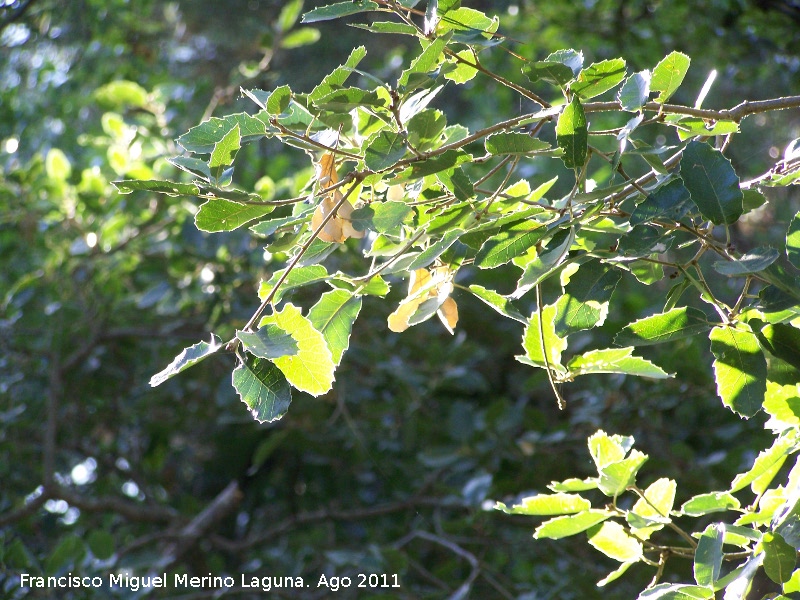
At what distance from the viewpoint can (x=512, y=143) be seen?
69 cm

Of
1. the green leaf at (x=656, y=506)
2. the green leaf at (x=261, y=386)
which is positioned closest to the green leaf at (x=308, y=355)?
the green leaf at (x=261, y=386)

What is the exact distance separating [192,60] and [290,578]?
128 inches

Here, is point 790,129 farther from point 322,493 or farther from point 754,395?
point 754,395

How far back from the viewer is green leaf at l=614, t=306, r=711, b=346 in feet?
2.31

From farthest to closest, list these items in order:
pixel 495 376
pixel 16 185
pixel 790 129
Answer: pixel 790 129
pixel 495 376
pixel 16 185

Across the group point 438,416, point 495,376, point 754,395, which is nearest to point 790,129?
point 495,376

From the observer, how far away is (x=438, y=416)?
96.8 inches

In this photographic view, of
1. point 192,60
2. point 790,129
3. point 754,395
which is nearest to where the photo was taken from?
point 754,395

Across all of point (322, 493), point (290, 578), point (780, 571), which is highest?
point (780, 571)

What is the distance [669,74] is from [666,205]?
0.15m

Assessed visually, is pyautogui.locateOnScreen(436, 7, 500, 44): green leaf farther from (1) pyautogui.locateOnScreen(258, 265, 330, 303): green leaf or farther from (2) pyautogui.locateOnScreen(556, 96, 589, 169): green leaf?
(1) pyautogui.locateOnScreen(258, 265, 330, 303): green leaf

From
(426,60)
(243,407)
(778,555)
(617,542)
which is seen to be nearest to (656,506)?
(617,542)

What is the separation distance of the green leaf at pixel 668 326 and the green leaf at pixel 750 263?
0.07 meters

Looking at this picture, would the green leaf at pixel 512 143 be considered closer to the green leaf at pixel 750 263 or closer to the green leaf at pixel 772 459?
the green leaf at pixel 750 263
